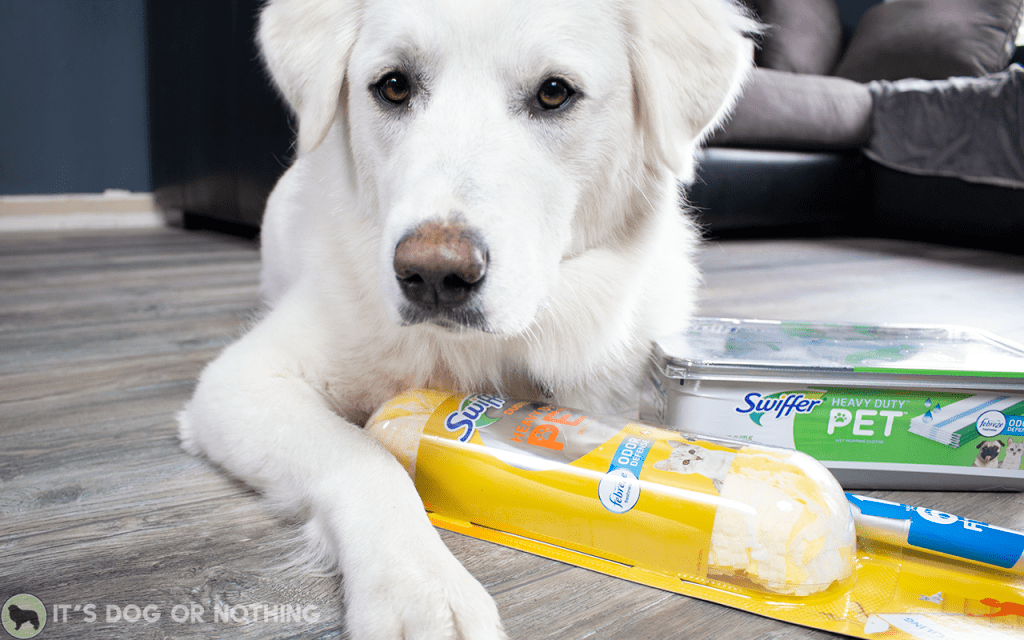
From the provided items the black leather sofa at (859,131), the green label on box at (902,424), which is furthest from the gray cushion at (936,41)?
the green label on box at (902,424)

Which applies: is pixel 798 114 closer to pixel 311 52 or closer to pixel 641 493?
pixel 311 52

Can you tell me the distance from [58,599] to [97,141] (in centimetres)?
482

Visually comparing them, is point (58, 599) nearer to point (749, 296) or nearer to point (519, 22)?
point (519, 22)

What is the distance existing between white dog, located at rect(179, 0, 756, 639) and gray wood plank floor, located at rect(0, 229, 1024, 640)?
77 millimetres

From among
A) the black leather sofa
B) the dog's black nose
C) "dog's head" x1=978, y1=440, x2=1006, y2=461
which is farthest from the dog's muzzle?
the black leather sofa

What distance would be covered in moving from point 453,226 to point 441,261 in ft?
0.16

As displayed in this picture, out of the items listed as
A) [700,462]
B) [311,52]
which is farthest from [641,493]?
[311,52]

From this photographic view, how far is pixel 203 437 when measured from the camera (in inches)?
43.8

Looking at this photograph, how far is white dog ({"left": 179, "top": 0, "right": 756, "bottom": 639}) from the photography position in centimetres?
91

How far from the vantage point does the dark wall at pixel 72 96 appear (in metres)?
4.33

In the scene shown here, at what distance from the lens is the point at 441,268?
0.87 metres

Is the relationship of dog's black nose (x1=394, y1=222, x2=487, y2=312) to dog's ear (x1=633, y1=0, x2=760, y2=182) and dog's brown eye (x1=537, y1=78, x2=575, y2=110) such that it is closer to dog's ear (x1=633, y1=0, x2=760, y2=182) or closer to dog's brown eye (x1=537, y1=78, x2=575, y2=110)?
dog's brown eye (x1=537, y1=78, x2=575, y2=110)

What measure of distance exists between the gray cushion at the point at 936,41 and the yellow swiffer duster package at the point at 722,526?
497 cm

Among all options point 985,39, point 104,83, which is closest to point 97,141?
point 104,83
